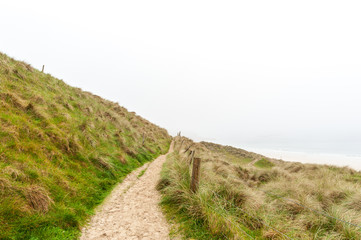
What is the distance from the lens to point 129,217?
5285 millimetres

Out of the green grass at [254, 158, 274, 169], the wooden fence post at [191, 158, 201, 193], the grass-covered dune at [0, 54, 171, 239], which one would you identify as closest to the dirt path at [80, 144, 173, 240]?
the grass-covered dune at [0, 54, 171, 239]

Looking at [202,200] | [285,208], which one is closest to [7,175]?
[202,200]

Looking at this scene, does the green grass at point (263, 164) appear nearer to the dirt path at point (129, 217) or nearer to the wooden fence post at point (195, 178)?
the wooden fence post at point (195, 178)

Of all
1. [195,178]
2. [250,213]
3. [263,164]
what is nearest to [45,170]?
[195,178]

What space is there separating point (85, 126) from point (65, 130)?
1961mm

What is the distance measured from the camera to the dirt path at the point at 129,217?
4371 millimetres

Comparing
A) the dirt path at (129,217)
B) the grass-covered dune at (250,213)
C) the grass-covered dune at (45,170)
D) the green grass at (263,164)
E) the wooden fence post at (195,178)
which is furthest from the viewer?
the green grass at (263,164)

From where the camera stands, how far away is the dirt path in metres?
4.37

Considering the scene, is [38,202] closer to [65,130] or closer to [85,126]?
[65,130]

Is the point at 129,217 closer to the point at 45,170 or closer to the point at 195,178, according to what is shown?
the point at 195,178

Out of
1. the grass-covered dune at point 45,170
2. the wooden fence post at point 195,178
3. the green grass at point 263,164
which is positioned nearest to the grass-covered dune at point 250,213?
the wooden fence post at point 195,178

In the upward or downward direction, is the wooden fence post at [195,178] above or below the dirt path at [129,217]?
above

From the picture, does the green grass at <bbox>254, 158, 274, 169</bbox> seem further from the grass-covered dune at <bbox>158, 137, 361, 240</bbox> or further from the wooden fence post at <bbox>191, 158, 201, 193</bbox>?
the wooden fence post at <bbox>191, 158, 201, 193</bbox>

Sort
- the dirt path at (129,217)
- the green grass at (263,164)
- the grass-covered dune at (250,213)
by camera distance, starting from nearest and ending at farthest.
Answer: the grass-covered dune at (250,213) < the dirt path at (129,217) < the green grass at (263,164)
